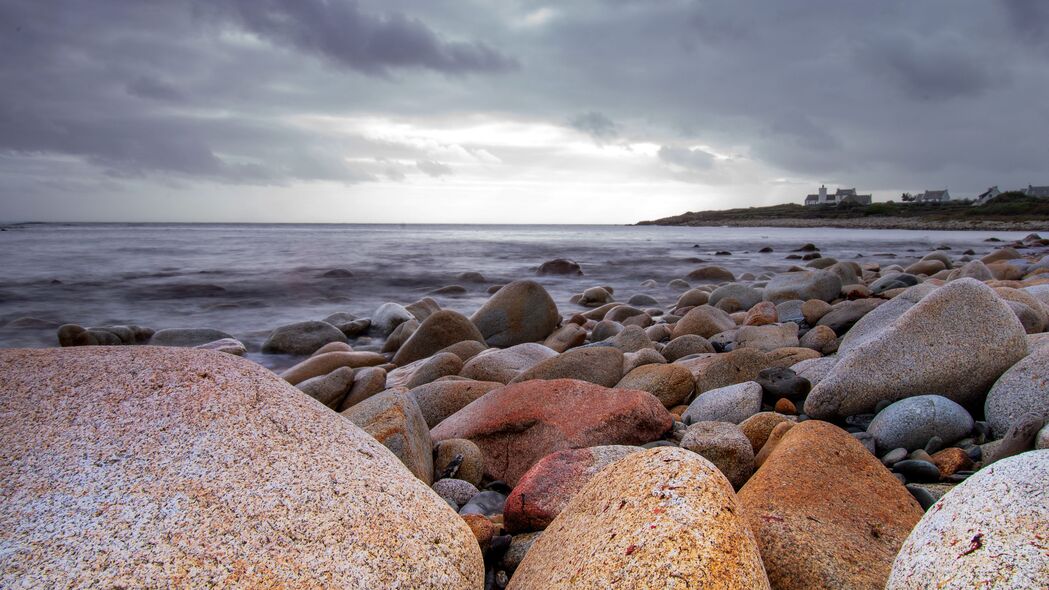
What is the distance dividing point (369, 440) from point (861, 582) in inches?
60.2

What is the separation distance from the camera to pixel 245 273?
1833cm

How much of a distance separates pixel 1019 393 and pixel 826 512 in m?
1.69

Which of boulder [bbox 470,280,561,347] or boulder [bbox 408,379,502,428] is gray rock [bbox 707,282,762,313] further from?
boulder [bbox 408,379,502,428]

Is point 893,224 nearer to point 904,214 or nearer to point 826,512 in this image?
point 904,214

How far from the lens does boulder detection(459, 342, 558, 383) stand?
5547 mm

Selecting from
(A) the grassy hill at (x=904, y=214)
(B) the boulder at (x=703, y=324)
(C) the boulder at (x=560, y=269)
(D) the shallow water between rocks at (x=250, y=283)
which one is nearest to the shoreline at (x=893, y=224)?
(A) the grassy hill at (x=904, y=214)

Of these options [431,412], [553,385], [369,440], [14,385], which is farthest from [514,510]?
[431,412]

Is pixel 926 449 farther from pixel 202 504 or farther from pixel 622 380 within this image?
pixel 202 504

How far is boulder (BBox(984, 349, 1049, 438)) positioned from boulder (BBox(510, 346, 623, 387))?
2351mm

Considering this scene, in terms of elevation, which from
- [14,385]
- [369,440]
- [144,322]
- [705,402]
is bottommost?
[144,322]

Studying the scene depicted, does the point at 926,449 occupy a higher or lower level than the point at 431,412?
higher

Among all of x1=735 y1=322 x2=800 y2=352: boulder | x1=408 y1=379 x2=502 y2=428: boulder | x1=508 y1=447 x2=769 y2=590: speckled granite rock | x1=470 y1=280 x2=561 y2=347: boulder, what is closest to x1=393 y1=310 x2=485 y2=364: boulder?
x1=470 y1=280 x2=561 y2=347: boulder

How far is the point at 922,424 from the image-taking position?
295 centimetres

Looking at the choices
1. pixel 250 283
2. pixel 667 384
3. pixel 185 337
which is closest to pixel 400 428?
pixel 667 384
